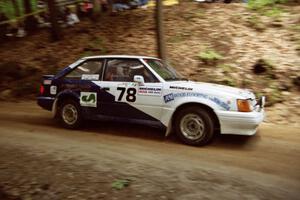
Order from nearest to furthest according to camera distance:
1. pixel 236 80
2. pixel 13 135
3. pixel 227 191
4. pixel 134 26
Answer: pixel 227 191 → pixel 13 135 → pixel 236 80 → pixel 134 26

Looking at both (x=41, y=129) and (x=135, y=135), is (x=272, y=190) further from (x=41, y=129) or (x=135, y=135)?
(x=41, y=129)

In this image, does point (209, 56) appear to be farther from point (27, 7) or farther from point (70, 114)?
point (27, 7)

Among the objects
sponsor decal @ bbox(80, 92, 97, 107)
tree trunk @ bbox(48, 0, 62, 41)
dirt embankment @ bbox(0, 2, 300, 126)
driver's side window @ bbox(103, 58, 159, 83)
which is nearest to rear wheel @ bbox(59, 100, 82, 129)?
sponsor decal @ bbox(80, 92, 97, 107)

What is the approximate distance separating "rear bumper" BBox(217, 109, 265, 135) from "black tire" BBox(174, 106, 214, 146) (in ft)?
0.72

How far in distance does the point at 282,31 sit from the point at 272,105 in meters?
4.29

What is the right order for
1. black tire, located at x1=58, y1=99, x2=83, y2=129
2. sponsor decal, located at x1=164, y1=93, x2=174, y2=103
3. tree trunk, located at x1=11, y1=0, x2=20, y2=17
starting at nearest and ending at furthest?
1. sponsor decal, located at x1=164, y1=93, x2=174, y2=103
2. black tire, located at x1=58, y1=99, x2=83, y2=129
3. tree trunk, located at x1=11, y1=0, x2=20, y2=17

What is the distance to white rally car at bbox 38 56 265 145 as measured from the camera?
20.6 ft

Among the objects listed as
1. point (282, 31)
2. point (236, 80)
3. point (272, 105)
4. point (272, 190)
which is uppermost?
point (282, 31)

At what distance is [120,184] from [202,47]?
8.08 meters

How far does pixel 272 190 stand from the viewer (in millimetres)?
4562

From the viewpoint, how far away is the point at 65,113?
307 inches

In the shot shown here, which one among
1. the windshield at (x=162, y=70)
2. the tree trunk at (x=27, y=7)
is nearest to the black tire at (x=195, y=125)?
Result: the windshield at (x=162, y=70)

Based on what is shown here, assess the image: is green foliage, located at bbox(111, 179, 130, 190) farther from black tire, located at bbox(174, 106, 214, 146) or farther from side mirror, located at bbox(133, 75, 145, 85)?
side mirror, located at bbox(133, 75, 145, 85)

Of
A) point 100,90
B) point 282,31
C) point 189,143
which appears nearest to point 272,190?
point 189,143
